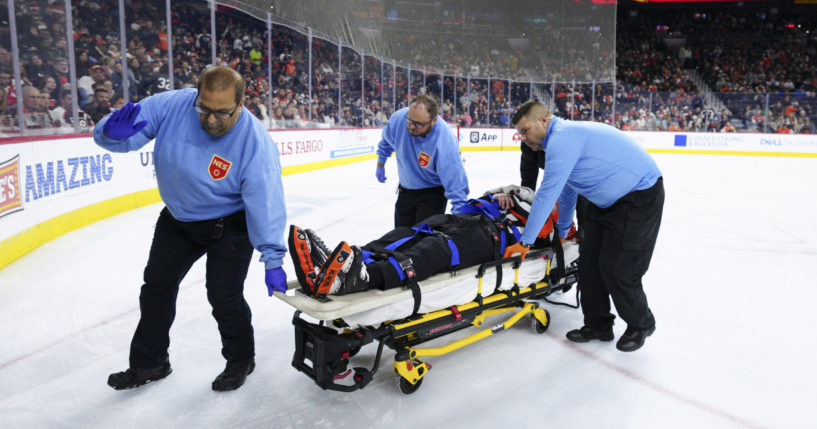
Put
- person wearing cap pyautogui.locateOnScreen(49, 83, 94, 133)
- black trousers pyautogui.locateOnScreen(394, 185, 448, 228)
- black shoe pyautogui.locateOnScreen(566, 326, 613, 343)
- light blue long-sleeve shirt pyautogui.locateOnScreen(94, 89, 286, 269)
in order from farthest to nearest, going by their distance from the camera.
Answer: person wearing cap pyautogui.locateOnScreen(49, 83, 94, 133) < black trousers pyautogui.locateOnScreen(394, 185, 448, 228) < black shoe pyautogui.locateOnScreen(566, 326, 613, 343) < light blue long-sleeve shirt pyautogui.locateOnScreen(94, 89, 286, 269)

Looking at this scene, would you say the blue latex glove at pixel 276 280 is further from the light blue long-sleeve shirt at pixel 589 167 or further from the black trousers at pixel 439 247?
the light blue long-sleeve shirt at pixel 589 167

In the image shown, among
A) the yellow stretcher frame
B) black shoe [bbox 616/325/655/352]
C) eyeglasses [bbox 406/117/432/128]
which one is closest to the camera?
the yellow stretcher frame

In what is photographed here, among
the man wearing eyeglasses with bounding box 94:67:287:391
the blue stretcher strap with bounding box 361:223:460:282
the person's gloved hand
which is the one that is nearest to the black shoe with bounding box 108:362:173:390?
the man wearing eyeglasses with bounding box 94:67:287:391

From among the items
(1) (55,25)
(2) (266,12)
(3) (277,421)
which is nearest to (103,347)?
(3) (277,421)

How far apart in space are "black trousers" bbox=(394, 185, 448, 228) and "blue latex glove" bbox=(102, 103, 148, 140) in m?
2.03

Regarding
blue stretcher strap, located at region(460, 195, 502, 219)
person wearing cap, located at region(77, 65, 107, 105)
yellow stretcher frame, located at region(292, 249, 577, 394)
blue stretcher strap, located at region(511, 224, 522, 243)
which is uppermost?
person wearing cap, located at region(77, 65, 107, 105)

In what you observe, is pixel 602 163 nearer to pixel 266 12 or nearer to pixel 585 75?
pixel 266 12

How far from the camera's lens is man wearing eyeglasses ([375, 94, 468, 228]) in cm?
349

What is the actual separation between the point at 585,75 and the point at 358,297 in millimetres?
19386

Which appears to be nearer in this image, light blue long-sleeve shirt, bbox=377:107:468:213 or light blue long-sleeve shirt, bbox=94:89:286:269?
light blue long-sleeve shirt, bbox=94:89:286:269

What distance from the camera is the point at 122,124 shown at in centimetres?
218

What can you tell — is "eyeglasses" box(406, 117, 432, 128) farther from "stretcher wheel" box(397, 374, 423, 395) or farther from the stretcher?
"stretcher wheel" box(397, 374, 423, 395)

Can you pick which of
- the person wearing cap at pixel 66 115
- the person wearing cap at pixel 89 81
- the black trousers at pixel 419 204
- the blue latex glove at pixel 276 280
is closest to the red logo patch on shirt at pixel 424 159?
the black trousers at pixel 419 204

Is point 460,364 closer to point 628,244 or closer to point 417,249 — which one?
point 417,249
